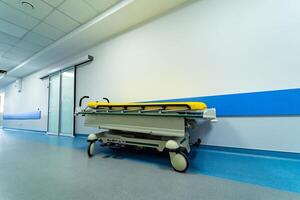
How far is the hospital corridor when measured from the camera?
1275 mm

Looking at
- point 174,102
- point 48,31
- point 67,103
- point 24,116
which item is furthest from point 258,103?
point 24,116

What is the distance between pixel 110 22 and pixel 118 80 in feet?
4.19

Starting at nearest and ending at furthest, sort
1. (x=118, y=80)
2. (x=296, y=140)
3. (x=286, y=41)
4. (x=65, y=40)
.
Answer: (x=296, y=140)
(x=286, y=41)
(x=118, y=80)
(x=65, y=40)

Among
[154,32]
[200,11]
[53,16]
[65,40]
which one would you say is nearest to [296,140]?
[200,11]

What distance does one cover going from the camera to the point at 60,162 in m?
1.88

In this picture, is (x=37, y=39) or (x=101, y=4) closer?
(x=101, y=4)

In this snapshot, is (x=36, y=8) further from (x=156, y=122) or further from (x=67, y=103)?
(x=156, y=122)

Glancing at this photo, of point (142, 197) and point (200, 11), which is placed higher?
point (200, 11)

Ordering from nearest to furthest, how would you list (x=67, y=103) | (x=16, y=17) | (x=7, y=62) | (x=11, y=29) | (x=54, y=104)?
(x=16, y=17), (x=11, y=29), (x=67, y=103), (x=54, y=104), (x=7, y=62)

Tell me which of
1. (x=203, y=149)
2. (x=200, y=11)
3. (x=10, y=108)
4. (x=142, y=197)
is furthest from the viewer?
(x=10, y=108)

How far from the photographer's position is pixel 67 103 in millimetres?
4762

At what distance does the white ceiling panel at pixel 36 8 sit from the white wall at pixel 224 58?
167cm

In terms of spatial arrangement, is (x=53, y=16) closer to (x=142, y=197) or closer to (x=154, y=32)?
(x=154, y=32)

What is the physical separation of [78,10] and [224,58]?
2.95 metres
